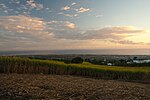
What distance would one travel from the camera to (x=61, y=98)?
473 inches

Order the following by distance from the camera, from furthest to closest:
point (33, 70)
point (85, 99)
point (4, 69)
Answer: point (33, 70)
point (4, 69)
point (85, 99)

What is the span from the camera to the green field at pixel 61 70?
92.4 feet

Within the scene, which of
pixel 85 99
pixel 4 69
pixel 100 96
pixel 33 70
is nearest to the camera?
pixel 85 99

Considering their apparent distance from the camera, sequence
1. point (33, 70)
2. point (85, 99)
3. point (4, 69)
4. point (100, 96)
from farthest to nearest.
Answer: point (33, 70), point (4, 69), point (100, 96), point (85, 99)

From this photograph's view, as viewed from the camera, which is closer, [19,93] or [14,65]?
[19,93]

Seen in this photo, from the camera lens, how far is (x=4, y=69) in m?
27.5

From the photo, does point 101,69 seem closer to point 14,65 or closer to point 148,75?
point 148,75

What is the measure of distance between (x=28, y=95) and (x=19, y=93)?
26.7 inches

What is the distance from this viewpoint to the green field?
28172 mm

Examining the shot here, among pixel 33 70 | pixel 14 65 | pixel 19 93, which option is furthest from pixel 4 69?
pixel 19 93

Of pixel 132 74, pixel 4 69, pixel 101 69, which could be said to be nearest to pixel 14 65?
pixel 4 69

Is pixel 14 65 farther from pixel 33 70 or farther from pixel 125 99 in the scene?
pixel 125 99

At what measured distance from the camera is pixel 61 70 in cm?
3102

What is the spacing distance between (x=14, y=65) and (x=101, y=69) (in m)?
9.55
